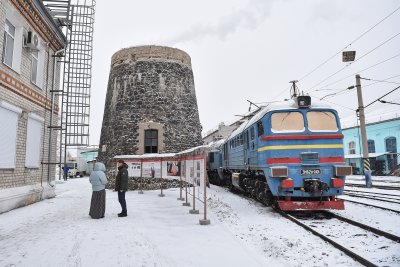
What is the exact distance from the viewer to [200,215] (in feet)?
28.9

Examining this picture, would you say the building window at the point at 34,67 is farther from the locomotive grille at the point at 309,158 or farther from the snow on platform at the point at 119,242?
the locomotive grille at the point at 309,158

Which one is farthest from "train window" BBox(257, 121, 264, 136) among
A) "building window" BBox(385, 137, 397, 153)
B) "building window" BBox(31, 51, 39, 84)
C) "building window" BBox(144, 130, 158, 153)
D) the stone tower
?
"building window" BBox(385, 137, 397, 153)

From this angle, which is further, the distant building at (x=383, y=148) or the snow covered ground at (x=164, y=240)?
the distant building at (x=383, y=148)

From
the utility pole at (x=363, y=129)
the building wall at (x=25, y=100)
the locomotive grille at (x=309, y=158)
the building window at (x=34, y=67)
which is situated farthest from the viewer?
the utility pole at (x=363, y=129)

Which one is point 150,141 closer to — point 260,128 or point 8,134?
point 8,134

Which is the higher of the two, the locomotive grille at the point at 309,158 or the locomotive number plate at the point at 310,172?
the locomotive grille at the point at 309,158

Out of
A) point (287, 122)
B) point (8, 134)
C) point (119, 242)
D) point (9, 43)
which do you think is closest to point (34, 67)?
point (9, 43)

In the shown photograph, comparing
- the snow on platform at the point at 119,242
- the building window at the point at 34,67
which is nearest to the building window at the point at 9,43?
the building window at the point at 34,67

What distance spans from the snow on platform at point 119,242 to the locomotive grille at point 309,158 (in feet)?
9.50

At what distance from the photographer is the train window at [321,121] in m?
8.70

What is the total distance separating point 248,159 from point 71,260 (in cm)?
731

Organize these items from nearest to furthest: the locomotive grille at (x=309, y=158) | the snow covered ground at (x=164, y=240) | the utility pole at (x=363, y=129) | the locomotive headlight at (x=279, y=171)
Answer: the snow covered ground at (x=164, y=240), the locomotive headlight at (x=279, y=171), the locomotive grille at (x=309, y=158), the utility pole at (x=363, y=129)

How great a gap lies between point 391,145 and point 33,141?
31.5 meters

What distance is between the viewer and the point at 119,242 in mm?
5719
